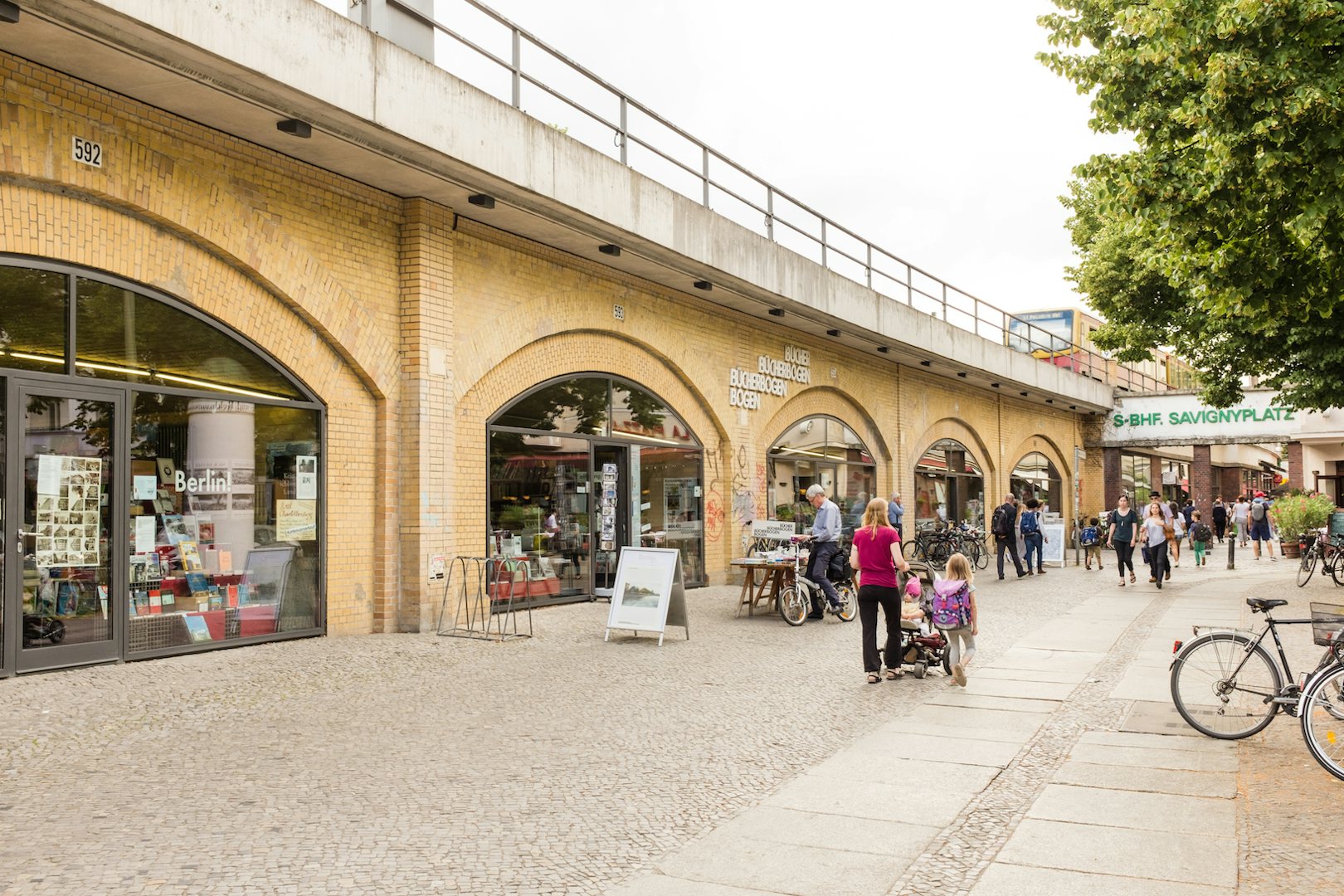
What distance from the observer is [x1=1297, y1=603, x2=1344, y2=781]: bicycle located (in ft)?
19.9

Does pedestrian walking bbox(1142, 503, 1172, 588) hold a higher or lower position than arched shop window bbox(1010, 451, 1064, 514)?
lower


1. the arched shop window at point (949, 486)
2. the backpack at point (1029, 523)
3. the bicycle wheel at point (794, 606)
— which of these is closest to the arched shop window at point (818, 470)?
the arched shop window at point (949, 486)

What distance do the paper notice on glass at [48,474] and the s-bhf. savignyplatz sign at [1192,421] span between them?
34.3 m

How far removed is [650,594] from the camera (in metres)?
11.7

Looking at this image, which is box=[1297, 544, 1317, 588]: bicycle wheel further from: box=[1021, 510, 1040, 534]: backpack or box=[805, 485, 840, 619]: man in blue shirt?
box=[805, 485, 840, 619]: man in blue shirt

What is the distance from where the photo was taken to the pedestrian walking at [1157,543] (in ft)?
62.5

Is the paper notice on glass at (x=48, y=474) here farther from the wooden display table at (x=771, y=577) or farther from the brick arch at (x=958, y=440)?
the brick arch at (x=958, y=440)

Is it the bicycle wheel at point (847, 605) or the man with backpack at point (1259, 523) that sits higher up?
the man with backpack at point (1259, 523)

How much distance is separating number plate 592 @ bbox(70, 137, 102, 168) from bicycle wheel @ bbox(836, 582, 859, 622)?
9.44 metres

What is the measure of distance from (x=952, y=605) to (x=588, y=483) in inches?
280

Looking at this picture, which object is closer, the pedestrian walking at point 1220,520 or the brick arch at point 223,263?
the brick arch at point 223,263

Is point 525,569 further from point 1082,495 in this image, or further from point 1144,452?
point 1144,452

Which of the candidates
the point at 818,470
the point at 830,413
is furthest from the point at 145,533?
the point at 830,413

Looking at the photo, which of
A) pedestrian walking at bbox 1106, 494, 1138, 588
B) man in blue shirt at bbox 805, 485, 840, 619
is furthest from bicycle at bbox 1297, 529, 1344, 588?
man in blue shirt at bbox 805, 485, 840, 619
